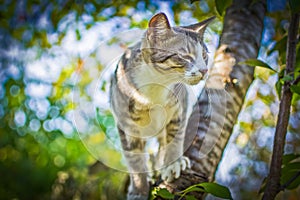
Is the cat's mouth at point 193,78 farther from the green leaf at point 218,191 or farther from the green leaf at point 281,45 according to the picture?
the green leaf at point 281,45

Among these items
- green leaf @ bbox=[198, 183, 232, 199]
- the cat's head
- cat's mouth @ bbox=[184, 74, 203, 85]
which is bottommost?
green leaf @ bbox=[198, 183, 232, 199]

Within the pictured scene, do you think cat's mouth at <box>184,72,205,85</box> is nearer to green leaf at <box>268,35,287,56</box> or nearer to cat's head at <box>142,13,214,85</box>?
cat's head at <box>142,13,214,85</box>

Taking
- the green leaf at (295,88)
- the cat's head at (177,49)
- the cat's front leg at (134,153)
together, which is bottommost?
the cat's front leg at (134,153)

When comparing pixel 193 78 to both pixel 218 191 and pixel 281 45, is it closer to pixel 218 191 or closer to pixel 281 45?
pixel 218 191

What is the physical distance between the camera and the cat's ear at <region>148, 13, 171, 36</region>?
0.41 metres

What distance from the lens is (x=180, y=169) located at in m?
0.52

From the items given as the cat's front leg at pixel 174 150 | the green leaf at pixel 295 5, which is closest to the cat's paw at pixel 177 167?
the cat's front leg at pixel 174 150

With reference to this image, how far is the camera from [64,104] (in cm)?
72

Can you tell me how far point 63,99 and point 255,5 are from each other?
14.7 inches

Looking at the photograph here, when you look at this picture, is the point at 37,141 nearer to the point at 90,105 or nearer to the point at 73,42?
the point at 73,42

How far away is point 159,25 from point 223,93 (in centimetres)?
13

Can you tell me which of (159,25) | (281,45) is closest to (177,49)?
(159,25)

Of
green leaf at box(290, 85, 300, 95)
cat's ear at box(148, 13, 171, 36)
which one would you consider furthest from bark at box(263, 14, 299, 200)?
cat's ear at box(148, 13, 171, 36)

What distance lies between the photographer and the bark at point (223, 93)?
0.47 m
